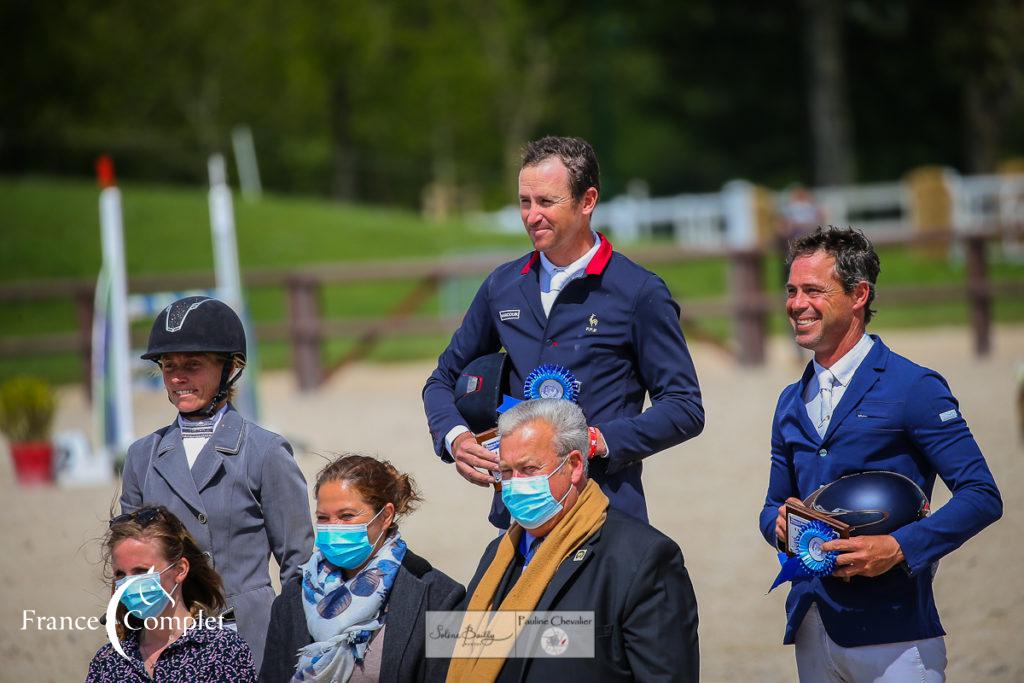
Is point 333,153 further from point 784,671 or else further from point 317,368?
point 784,671

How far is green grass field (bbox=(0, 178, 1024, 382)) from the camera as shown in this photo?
64.6ft

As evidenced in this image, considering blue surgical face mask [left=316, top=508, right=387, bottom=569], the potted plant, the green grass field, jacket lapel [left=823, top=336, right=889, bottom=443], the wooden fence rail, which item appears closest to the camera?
jacket lapel [left=823, top=336, right=889, bottom=443]

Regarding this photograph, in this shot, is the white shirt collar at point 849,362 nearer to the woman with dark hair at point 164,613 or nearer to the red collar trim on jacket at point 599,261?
the red collar trim on jacket at point 599,261

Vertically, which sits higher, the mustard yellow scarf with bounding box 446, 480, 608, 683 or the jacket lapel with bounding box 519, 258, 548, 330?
the jacket lapel with bounding box 519, 258, 548, 330

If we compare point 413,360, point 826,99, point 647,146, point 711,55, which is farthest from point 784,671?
point 647,146

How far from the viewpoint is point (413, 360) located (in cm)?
1797

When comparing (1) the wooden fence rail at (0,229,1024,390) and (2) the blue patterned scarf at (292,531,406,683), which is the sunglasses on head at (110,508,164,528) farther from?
(1) the wooden fence rail at (0,229,1024,390)

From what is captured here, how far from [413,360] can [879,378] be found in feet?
49.2

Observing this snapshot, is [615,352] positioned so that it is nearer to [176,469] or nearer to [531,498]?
[531,498]

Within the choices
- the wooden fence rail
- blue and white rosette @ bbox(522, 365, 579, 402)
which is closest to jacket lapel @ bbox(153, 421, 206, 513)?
blue and white rosette @ bbox(522, 365, 579, 402)

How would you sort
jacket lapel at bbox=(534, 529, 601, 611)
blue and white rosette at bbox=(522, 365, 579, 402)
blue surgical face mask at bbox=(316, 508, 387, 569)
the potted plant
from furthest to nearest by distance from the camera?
the potted plant → blue and white rosette at bbox=(522, 365, 579, 402) → blue surgical face mask at bbox=(316, 508, 387, 569) → jacket lapel at bbox=(534, 529, 601, 611)

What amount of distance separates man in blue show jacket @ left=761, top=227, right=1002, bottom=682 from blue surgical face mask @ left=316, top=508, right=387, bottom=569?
3.34 ft

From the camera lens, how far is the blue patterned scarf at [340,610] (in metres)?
3.17

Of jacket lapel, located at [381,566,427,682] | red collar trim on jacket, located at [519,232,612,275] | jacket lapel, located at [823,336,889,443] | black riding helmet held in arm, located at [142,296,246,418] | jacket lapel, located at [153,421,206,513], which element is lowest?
jacket lapel, located at [381,566,427,682]
